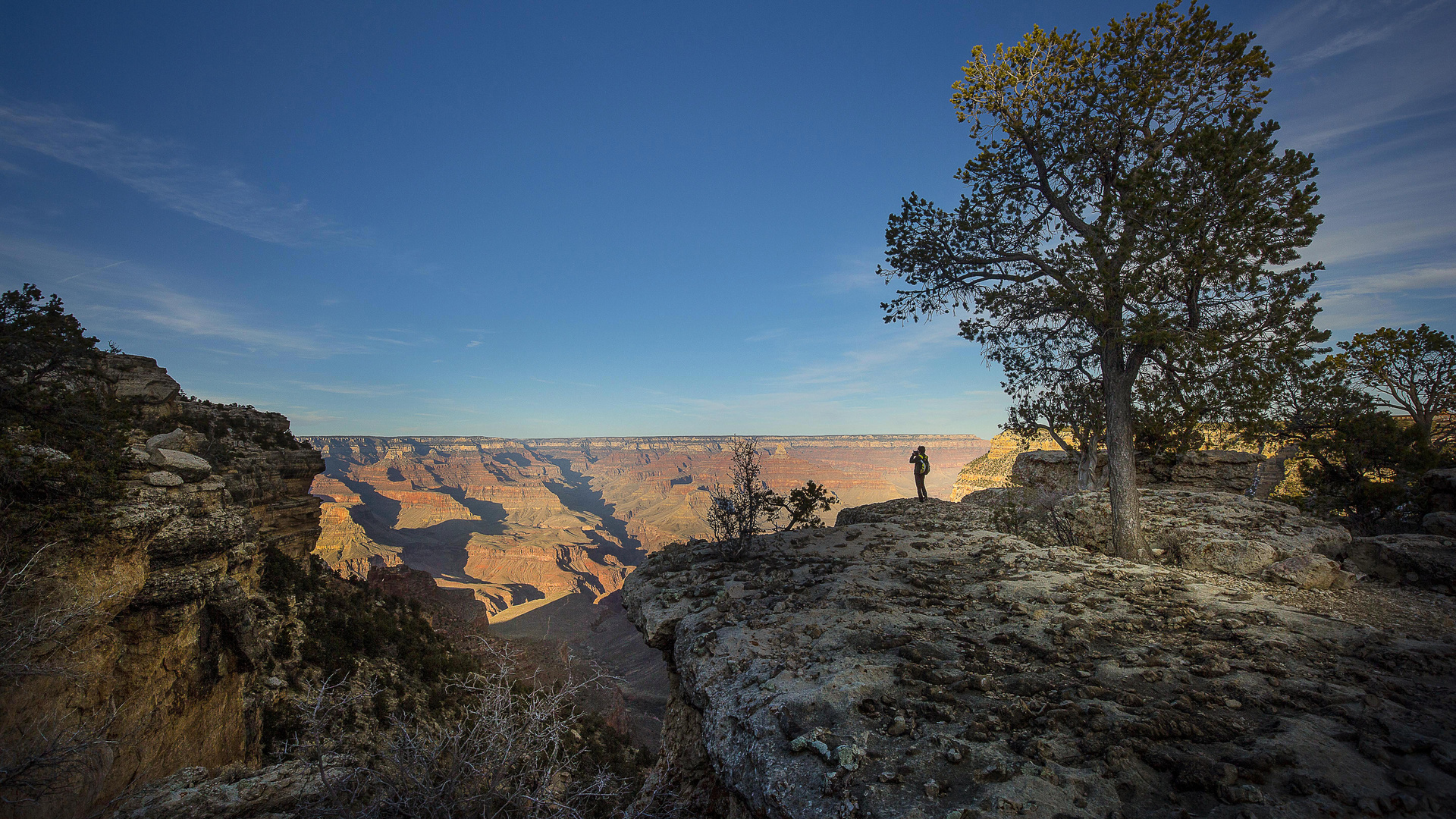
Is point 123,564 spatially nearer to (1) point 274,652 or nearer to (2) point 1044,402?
(1) point 274,652

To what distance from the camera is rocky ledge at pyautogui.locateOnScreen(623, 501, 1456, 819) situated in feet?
A: 7.58

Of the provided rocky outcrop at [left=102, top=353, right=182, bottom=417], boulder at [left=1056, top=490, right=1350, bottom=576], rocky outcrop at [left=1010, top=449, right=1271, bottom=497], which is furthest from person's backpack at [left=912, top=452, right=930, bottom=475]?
rocky outcrop at [left=102, top=353, right=182, bottom=417]

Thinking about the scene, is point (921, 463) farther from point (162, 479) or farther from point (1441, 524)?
point (162, 479)

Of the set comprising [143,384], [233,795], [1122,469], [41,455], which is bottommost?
[233,795]

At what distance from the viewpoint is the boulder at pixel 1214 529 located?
645 centimetres

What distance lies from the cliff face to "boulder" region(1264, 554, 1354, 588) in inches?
491

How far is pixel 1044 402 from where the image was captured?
13.7 metres

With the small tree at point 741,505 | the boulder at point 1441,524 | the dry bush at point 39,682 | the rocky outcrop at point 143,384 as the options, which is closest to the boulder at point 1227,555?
the boulder at point 1441,524

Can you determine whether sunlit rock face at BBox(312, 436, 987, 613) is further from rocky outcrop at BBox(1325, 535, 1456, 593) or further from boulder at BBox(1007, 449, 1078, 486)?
rocky outcrop at BBox(1325, 535, 1456, 593)

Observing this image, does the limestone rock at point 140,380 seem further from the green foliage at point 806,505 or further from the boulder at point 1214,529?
the boulder at point 1214,529

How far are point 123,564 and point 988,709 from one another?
1005 centimetres

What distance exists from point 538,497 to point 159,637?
121397 mm

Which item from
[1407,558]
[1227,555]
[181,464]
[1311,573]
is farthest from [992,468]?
[181,464]

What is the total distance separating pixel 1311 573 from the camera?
586 cm
